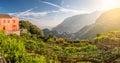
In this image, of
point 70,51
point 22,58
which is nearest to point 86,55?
point 70,51

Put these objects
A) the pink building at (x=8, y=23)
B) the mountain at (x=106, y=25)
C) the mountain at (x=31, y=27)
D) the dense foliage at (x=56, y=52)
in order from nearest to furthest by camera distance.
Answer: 1. the dense foliage at (x=56, y=52)
2. the pink building at (x=8, y=23)
3. the mountain at (x=31, y=27)
4. the mountain at (x=106, y=25)

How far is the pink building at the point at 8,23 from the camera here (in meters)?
67.7

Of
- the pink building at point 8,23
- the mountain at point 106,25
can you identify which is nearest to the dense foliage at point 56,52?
the pink building at point 8,23

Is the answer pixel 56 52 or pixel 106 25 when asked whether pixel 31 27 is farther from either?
pixel 106 25

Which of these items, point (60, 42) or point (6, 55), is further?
point (60, 42)

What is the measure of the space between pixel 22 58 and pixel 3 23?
26.8m

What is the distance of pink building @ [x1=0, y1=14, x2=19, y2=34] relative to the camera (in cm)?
6769

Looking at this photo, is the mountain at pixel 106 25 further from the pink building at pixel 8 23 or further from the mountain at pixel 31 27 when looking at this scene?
the pink building at pixel 8 23

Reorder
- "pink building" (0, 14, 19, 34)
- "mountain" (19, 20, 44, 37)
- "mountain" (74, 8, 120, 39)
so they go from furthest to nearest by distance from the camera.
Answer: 1. "mountain" (74, 8, 120, 39)
2. "mountain" (19, 20, 44, 37)
3. "pink building" (0, 14, 19, 34)

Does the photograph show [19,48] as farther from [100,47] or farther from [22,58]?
[100,47]

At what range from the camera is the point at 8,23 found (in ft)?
228

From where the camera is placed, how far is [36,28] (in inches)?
3428

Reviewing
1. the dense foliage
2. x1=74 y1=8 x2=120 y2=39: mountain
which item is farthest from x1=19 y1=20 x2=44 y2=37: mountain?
x1=74 y1=8 x2=120 y2=39: mountain

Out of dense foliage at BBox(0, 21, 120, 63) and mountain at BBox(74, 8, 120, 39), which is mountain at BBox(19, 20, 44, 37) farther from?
mountain at BBox(74, 8, 120, 39)
